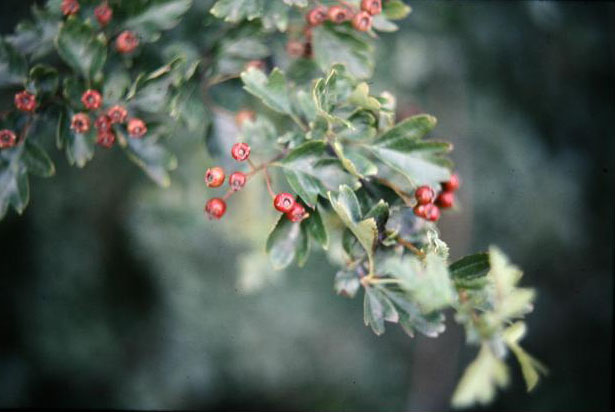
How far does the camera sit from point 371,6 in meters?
1.32

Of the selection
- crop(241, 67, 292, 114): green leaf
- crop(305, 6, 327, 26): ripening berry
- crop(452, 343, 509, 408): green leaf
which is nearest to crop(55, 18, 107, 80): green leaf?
crop(241, 67, 292, 114): green leaf

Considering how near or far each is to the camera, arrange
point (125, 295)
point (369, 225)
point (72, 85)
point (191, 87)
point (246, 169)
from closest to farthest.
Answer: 1. point (369, 225)
2. point (72, 85)
3. point (191, 87)
4. point (246, 169)
5. point (125, 295)

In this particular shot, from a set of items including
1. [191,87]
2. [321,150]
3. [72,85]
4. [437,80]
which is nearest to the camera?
[321,150]

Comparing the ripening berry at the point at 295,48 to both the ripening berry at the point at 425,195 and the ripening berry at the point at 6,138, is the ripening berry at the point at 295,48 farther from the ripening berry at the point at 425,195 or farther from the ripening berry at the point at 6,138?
the ripening berry at the point at 6,138

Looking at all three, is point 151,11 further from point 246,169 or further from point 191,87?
point 246,169

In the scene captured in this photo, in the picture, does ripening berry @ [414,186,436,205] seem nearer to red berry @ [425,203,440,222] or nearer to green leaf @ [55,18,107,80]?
red berry @ [425,203,440,222]

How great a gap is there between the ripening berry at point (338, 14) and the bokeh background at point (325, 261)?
2.36 ft

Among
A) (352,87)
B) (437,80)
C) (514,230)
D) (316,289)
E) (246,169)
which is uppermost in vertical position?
(352,87)

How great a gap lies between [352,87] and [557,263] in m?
2.37

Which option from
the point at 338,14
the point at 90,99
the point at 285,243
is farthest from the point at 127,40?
the point at 285,243

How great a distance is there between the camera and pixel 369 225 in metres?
1.11

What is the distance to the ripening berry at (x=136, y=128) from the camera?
53.7 inches

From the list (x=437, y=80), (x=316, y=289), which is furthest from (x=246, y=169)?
(x=316, y=289)

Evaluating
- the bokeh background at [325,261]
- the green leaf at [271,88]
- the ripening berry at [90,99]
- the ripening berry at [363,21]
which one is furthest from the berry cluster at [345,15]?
the bokeh background at [325,261]
